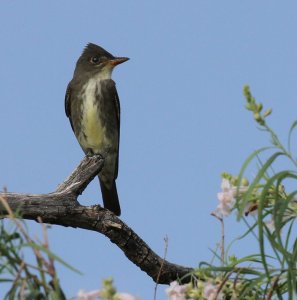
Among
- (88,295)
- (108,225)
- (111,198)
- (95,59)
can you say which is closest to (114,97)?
(95,59)

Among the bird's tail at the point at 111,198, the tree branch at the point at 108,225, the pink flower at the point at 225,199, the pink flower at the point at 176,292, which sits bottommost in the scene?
the pink flower at the point at 176,292

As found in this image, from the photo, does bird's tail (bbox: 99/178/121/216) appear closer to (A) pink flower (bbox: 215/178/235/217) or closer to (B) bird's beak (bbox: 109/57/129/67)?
(B) bird's beak (bbox: 109/57/129/67)

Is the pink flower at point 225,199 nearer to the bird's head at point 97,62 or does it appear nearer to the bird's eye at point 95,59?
the bird's head at point 97,62

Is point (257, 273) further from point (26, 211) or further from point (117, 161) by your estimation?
point (117, 161)

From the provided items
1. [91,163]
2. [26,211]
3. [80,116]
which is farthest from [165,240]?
[80,116]

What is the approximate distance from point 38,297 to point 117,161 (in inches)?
306

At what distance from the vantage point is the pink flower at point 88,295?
2299 mm

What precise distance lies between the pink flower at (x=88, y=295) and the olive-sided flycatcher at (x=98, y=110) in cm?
720

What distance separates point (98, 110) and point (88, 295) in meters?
7.39

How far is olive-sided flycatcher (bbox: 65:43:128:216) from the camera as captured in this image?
962 centimetres

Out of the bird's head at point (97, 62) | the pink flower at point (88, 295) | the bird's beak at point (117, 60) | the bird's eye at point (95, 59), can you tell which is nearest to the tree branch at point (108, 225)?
the pink flower at point (88, 295)

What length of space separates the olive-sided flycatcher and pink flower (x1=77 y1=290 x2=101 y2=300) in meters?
7.20

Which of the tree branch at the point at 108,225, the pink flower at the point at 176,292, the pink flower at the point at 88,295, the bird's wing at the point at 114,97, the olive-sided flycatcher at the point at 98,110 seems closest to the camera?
the pink flower at the point at 88,295

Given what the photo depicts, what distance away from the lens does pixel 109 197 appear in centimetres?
1006
